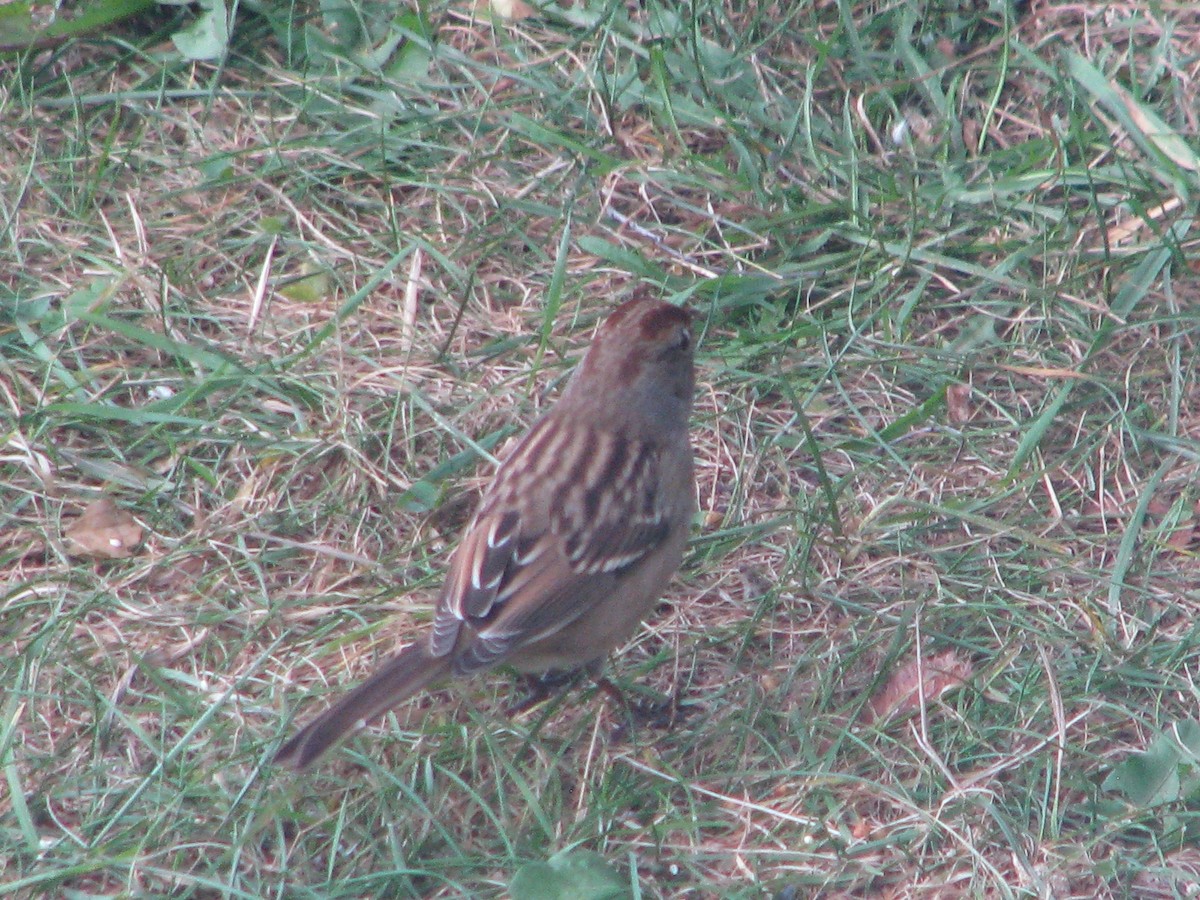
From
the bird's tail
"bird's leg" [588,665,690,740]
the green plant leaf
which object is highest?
the bird's tail

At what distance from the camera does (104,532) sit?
186 inches

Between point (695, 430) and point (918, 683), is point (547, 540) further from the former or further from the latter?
point (918, 683)

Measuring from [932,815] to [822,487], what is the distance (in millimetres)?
1205

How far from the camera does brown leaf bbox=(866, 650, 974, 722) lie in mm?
4297

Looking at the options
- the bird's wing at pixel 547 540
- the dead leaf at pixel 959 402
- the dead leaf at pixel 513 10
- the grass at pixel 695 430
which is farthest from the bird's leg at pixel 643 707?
A: the dead leaf at pixel 513 10

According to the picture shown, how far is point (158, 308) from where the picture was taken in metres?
5.28

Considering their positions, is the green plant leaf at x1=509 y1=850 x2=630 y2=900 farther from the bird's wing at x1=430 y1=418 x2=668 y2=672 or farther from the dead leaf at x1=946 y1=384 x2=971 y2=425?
the dead leaf at x1=946 y1=384 x2=971 y2=425

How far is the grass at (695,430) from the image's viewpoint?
13.3ft

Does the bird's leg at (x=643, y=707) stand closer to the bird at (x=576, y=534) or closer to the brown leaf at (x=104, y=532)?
the bird at (x=576, y=534)

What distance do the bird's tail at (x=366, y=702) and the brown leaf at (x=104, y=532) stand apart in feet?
3.78

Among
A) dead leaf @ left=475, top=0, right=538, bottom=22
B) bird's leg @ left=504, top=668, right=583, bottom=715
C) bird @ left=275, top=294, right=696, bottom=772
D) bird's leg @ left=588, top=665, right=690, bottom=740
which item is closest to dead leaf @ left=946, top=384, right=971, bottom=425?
bird @ left=275, top=294, right=696, bottom=772

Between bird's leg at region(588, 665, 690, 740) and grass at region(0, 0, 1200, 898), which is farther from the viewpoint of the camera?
bird's leg at region(588, 665, 690, 740)

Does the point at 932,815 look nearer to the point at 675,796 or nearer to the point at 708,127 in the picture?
the point at 675,796

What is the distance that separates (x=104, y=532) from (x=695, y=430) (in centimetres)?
188
